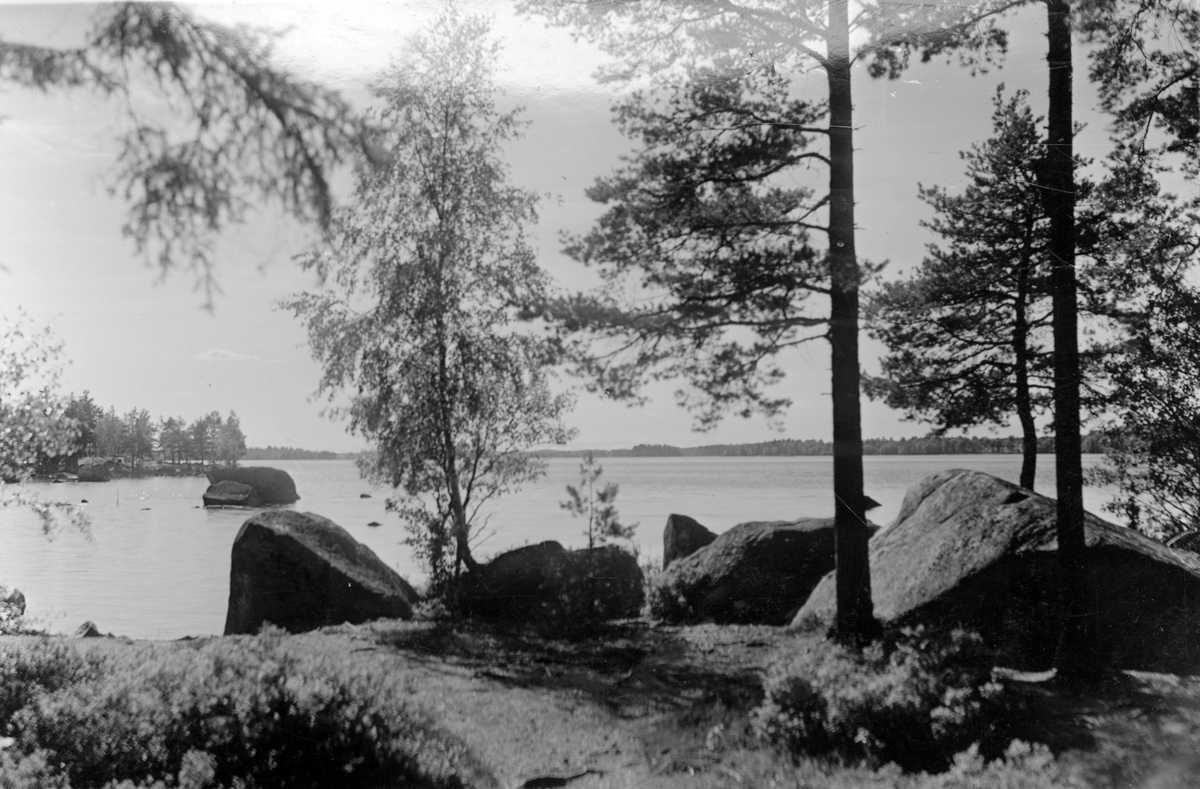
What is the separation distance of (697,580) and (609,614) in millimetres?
429

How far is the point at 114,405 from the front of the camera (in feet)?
10.6

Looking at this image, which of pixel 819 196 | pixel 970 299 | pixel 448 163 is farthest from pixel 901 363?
pixel 448 163

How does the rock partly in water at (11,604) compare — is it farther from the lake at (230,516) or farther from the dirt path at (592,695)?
the dirt path at (592,695)

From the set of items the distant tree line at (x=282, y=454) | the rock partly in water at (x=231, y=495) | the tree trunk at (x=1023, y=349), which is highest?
the tree trunk at (x=1023, y=349)

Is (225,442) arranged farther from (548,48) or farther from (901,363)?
(901,363)

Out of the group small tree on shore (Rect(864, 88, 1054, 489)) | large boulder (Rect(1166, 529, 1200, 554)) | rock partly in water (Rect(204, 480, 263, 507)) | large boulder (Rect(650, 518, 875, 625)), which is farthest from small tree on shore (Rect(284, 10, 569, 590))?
large boulder (Rect(1166, 529, 1200, 554))

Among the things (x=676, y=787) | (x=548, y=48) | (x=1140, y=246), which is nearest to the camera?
(x=676, y=787)

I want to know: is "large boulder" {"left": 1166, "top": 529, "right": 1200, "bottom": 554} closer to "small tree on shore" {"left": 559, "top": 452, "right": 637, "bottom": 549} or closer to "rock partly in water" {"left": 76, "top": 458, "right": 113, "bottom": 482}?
"small tree on shore" {"left": 559, "top": 452, "right": 637, "bottom": 549}

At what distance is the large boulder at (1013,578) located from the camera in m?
2.80

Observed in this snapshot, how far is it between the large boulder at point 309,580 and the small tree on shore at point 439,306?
312mm

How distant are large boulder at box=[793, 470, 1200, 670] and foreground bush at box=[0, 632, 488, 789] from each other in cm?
173

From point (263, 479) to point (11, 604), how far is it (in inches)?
51.2

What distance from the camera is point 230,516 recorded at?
3514mm

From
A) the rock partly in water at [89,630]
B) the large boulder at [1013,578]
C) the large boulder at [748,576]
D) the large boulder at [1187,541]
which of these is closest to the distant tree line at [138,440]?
the rock partly in water at [89,630]
